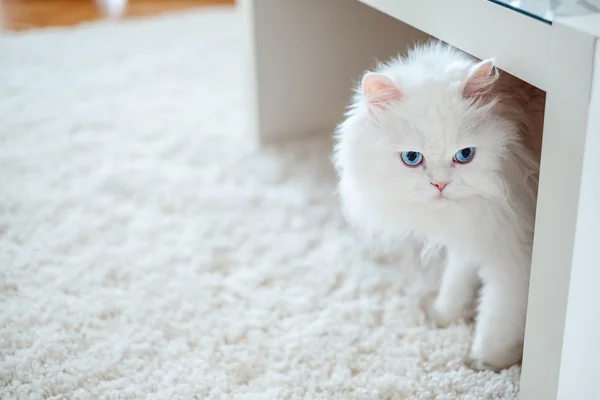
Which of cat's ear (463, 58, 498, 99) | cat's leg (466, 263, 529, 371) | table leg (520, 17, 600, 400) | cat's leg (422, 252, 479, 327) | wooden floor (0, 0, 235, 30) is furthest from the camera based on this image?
wooden floor (0, 0, 235, 30)

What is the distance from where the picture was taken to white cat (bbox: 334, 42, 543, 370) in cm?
96

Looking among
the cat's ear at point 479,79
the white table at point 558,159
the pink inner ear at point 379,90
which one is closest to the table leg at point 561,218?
the white table at point 558,159

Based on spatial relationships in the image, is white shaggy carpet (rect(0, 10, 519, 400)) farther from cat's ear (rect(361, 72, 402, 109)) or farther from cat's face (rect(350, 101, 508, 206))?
cat's ear (rect(361, 72, 402, 109))

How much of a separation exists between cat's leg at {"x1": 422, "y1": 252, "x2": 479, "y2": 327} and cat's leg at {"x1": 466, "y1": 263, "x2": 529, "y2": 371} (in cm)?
8

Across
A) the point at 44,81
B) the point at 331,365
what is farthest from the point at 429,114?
the point at 44,81

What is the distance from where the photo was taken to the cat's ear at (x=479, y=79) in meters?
0.91

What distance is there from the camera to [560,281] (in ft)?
2.83

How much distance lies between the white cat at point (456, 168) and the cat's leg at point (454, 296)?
0.09 m

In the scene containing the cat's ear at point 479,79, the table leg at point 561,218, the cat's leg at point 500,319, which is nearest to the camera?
the table leg at point 561,218

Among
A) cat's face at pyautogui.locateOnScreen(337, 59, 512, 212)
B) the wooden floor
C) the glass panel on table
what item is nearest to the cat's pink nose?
cat's face at pyautogui.locateOnScreen(337, 59, 512, 212)

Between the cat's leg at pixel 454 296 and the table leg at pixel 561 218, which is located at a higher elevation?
the table leg at pixel 561 218

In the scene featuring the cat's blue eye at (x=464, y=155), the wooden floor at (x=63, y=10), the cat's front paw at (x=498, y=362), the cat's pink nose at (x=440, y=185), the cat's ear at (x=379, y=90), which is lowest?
the cat's front paw at (x=498, y=362)

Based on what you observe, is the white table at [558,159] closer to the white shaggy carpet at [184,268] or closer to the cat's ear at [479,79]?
the cat's ear at [479,79]

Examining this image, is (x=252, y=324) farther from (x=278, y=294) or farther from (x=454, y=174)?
(x=454, y=174)
